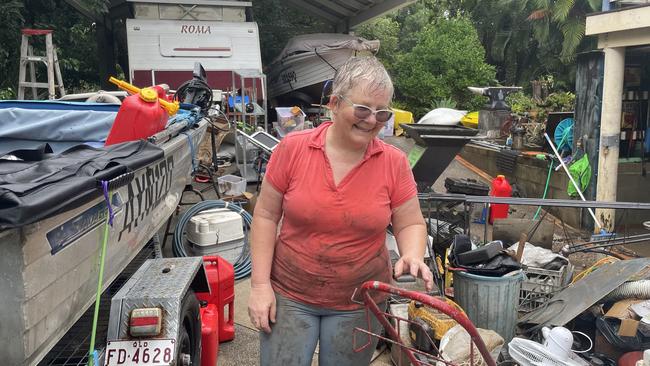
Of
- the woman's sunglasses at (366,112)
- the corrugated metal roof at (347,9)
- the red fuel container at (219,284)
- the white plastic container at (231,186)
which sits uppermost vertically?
the corrugated metal roof at (347,9)

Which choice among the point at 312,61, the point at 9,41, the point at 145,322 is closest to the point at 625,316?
the point at 145,322

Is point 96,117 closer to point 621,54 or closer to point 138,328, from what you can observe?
point 138,328

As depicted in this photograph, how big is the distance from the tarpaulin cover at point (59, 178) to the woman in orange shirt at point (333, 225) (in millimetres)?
690

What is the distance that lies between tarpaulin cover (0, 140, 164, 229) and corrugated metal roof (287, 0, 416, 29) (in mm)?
12316

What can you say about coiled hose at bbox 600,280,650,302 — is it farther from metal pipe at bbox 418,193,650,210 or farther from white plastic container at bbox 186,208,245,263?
white plastic container at bbox 186,208,245,263

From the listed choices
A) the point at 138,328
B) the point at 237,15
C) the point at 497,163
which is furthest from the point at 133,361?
the point at 237,15

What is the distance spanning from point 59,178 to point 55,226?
0.21 m

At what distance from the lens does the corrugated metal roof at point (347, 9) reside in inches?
598

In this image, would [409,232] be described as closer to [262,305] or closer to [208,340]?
[262,305]

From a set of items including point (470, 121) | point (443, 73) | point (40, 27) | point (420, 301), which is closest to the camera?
point (420, 301)

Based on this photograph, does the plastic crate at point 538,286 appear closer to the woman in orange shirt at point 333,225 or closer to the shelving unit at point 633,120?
the woman in orange shirt at point 333,225

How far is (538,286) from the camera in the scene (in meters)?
4.88

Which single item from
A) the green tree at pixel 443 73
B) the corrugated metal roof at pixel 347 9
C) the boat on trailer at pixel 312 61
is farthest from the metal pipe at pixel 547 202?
the green tree at pixel 443 73

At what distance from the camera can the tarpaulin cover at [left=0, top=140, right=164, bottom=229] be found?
1646mm
